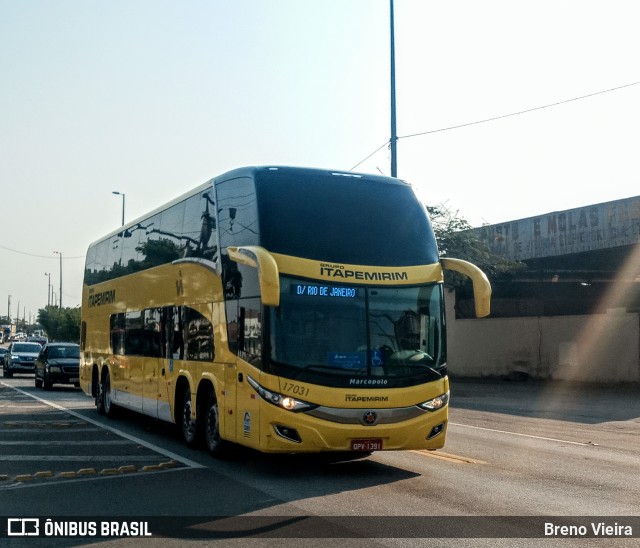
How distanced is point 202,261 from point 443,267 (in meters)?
3.61

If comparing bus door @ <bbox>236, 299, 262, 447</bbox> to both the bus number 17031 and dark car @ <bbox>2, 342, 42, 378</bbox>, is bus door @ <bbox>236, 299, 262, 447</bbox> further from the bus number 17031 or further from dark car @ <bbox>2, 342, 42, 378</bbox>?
dark car @ <bbox>2, 342, 42, 378</bbox>

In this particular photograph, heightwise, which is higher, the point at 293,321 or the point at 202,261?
the point at 202,261

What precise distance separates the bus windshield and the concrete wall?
1931cm

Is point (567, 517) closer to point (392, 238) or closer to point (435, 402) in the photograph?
point (435, 402)

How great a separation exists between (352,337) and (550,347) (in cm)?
2238

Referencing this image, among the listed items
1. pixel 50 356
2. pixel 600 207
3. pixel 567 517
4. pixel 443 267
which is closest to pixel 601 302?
pixel 600 207

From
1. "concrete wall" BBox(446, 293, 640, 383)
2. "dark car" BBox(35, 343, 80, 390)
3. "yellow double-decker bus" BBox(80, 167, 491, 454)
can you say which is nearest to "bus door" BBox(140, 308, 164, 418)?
"yellow double-decker bus" BBox(80, 167, 491, 454)

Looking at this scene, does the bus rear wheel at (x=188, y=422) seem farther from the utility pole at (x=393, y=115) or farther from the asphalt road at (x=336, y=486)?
the utility pole at (x=393, y=115)

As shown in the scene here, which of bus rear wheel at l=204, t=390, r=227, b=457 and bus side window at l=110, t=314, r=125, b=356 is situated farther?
bus side window at l=110, t=314, r=125, b=356

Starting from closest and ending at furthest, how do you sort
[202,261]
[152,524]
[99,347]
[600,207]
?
[152,524], [202,261], [99,347], [600,207]

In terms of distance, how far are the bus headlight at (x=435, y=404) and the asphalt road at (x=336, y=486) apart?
81 centimetres

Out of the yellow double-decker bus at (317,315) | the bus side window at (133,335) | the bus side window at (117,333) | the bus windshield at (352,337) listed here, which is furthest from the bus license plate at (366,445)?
the bus side window at (117,333)

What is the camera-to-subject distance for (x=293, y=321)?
10867 mm

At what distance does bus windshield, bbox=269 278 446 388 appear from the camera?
10.8 meters
